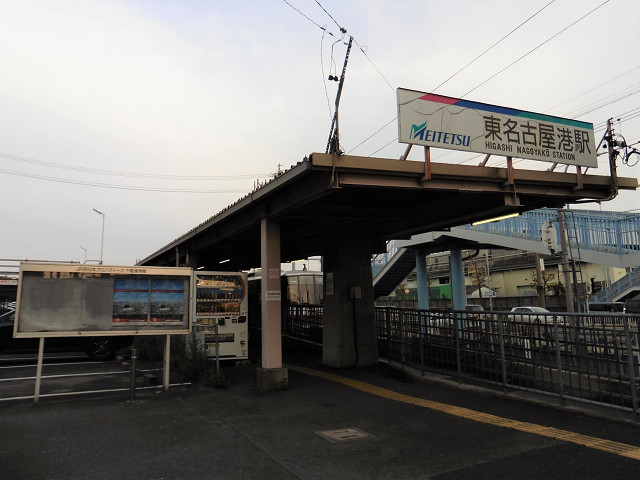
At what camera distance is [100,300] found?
356 inches

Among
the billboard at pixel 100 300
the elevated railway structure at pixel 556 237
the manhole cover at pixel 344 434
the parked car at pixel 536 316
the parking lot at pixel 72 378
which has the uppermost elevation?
the elevated railway structure at pixel 556 237

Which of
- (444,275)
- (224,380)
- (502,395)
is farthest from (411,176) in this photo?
(444,275)

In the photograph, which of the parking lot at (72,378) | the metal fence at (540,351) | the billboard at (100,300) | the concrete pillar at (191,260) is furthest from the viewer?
the concrete pillar at (191,260)

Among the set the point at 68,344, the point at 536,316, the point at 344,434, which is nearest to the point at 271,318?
the point at 344,434

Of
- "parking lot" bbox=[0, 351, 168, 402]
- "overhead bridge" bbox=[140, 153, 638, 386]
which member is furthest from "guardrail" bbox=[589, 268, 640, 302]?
"parking lot" bbox=[0, 351, 168, 402]

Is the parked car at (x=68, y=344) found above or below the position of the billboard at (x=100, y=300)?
below

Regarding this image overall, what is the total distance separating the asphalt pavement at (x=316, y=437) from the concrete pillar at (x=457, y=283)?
13.8 m

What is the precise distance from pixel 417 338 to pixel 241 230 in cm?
550

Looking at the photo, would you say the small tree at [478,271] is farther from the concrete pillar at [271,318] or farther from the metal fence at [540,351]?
the concrete pillar at [271,318]

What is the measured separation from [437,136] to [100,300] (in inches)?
296

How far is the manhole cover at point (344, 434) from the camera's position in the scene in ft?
20.1

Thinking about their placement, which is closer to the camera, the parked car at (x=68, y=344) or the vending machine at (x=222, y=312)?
the vending machine at (x=222, y=312)

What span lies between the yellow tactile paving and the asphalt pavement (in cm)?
2

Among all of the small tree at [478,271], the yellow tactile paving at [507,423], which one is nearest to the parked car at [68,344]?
the yellow tactile paving at [507,423]
